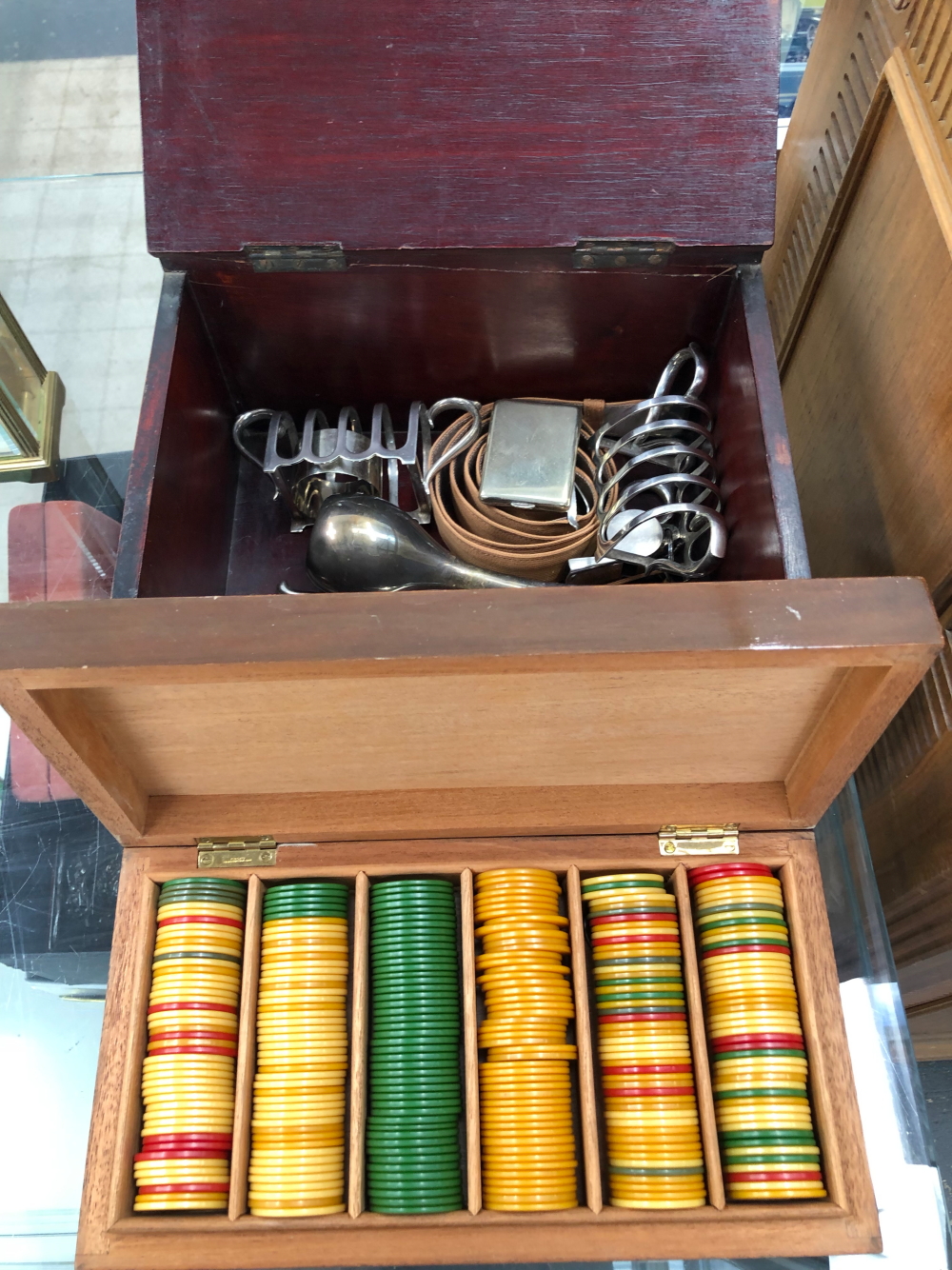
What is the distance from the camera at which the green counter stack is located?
815mm

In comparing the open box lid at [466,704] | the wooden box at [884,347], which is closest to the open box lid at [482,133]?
the wooden box at [884,347]

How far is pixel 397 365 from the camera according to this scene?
3.60ft

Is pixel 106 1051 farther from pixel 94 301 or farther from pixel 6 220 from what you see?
pixel 6 220

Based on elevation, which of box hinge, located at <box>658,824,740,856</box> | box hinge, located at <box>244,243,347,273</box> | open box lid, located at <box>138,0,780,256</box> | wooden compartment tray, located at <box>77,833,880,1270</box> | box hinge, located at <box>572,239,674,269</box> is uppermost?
open box lid, located at <box>138,0,780,256</box>

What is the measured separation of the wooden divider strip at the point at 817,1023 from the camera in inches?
31.9

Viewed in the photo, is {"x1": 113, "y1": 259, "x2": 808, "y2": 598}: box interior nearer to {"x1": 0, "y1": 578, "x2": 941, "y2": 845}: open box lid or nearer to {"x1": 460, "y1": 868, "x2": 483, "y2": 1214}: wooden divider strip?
{"x1": 0, "y1": 578, "x2": 941, "y2": 845}: open box lid

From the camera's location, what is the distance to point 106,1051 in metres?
0.84

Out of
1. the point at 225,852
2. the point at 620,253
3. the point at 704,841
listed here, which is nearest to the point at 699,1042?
the point at 704,841

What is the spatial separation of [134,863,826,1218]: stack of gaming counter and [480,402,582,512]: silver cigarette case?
1.23 ft

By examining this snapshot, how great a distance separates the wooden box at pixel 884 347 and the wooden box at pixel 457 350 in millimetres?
129

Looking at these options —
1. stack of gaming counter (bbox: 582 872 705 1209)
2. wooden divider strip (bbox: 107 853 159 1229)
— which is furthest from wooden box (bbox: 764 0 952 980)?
wooden divider strip (bbox: 107 853 159 1229)

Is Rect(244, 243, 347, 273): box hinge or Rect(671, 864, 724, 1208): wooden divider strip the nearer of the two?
Rect(671, 864, 724, 1208): wooden divider strip

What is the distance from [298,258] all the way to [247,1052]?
730 millimetres

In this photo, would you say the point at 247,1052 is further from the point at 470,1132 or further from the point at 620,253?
the point at 620,253
